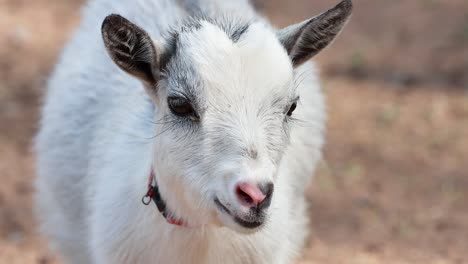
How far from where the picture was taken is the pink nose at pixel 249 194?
13.0 ft

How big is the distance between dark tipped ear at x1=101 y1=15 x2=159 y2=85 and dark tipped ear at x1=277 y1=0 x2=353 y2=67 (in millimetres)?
672

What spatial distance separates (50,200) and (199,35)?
227 cm

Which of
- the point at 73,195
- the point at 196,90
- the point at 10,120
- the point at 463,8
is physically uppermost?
the point at 463,8

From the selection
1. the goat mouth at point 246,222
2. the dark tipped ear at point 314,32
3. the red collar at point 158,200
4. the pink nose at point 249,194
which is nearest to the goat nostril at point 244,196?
the pink nose at point 249,194

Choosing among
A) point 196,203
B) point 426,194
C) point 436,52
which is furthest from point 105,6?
point 436,52

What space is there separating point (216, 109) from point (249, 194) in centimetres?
50

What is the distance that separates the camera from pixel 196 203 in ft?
14.2

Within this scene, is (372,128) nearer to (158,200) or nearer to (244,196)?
(158,200)

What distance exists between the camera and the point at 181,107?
4379 millimetres

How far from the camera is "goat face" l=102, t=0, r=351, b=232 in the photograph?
4094 millimetres

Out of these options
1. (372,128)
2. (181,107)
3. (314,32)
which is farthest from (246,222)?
A: (372,128)

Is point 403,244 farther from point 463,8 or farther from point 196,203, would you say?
point 463,8

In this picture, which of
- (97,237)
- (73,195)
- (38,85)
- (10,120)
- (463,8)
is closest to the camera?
(97,237)

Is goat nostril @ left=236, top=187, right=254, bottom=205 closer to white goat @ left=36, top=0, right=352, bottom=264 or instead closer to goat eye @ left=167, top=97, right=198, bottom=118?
white goat @ left=36, top=0, right=352, bottom=264
